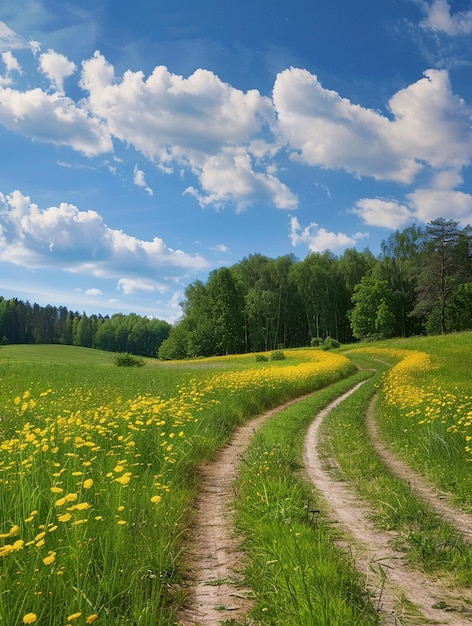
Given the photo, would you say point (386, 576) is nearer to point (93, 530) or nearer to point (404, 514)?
point (404, 514)

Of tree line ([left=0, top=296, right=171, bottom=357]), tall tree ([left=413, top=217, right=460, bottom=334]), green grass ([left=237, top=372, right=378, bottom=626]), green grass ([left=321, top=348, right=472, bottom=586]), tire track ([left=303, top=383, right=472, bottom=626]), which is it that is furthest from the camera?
tree line ([left=0, top=296, right=171, bottom=357])

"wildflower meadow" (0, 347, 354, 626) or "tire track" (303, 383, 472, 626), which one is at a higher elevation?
"wildflower meadow" (0, 347, 354, 626)

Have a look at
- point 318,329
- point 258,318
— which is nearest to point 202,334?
point 258,318

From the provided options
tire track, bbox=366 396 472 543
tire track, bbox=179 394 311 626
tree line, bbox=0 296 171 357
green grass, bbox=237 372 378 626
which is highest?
tree line, bbox=0 296 171 357

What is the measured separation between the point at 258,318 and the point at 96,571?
3092 inches

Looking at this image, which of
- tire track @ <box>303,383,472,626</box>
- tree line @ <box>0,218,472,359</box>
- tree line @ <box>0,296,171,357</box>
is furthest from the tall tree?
tree line @ <box>0,296,171,357</box>

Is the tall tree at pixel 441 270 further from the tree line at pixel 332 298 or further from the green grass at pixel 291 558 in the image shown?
the green grass at pixel 291 558

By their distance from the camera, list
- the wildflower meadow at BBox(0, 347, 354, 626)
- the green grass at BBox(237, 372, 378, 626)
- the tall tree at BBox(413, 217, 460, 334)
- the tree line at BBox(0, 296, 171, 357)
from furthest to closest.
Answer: the tree line at BBox(0, 296, 171, 357) < the tall tree at BBox(413, 217, 460, 334) < the green grass at BBox(237, 372, 378, 626) < the wildflower meadow at BBox(0, 347, 354, 626)

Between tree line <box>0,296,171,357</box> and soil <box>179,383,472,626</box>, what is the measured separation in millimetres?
137814

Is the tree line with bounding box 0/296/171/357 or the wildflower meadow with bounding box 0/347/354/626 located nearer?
the wildflower meadow with bounding box 0/347/354/626

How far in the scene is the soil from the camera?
3732 millimetres

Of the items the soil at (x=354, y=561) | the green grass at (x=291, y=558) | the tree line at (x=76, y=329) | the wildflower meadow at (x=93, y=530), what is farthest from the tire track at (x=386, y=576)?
the tree line at (x=76, y=329)

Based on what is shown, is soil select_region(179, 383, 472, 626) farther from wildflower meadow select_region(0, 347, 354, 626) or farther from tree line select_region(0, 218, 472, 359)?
tree line select_region(0, 218, 472, 359)

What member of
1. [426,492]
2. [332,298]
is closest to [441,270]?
[332,298]
